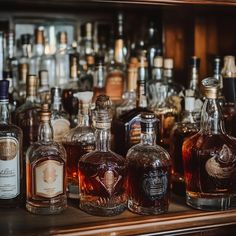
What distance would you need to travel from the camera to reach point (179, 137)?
3.25 feet

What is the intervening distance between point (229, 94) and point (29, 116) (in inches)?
18.6

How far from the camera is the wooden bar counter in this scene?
766 millimetres

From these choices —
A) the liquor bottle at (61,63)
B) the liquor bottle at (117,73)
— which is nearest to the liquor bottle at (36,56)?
the liquor bottle at (61,63)

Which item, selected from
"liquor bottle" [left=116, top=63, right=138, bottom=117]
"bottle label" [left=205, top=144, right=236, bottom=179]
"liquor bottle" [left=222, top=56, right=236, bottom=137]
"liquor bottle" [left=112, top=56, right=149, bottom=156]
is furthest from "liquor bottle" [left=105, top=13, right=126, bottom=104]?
"bottle label" [left=205, top=144, right=236, bottom=179]

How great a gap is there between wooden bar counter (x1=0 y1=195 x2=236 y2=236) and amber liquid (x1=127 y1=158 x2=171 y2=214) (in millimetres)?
19

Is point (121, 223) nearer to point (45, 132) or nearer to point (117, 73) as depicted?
point (45, 132)

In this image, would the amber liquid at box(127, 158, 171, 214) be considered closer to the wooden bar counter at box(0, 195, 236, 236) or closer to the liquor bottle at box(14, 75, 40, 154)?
the wooden bar counter at box(0, 195, 236, 236)

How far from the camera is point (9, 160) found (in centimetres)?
87

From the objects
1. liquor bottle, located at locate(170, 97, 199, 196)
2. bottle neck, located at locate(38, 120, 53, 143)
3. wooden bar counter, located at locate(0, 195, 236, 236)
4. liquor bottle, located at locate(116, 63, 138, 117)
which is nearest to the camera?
wooden bar counter, located at locate(0, 195, 236, 236)

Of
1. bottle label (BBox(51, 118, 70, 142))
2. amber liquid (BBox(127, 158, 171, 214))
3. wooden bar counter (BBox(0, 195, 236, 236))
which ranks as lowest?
wooden bar counter (BBox(0, 195, 236, 236))

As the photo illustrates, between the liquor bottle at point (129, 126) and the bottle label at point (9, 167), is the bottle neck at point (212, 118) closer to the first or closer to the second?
the liquor bottle at point (129, 126)

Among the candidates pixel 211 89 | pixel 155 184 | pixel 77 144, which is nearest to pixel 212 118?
pixel 211 89

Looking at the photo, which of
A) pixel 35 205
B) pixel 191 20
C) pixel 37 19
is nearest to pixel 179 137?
pixel 35 205

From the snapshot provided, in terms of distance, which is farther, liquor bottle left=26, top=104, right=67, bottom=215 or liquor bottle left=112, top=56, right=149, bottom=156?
liquor bottle left=112, top=56, right=149, bottom=156
